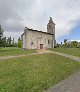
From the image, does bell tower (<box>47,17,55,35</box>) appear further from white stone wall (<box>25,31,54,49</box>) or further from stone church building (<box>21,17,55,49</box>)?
white stone wall (<box>25,31,54,49</box>)

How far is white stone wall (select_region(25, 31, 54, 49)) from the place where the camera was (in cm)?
4417

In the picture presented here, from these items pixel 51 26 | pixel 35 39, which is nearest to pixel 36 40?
pixel 35 39

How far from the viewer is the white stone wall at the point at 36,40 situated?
44.2 m

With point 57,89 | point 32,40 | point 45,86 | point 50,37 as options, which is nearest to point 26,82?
point 45,86

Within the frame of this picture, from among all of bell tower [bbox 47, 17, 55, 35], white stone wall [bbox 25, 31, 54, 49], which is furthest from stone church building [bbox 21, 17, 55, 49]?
bell tower [bbox 47, 17, 55, 35]

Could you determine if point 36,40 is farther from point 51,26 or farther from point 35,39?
point 51,26

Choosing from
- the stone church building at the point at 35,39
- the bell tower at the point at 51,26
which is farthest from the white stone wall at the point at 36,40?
the bell tower at the point at 51,26

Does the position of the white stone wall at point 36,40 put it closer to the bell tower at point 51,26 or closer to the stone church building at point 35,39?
the stone church building at point 35,39

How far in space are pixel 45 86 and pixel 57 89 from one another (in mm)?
874

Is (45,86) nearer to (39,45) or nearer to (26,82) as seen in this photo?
(26,82)

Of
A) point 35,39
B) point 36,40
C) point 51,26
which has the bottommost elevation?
point 36,40

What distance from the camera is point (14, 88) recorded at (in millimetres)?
8062

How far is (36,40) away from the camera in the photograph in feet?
151

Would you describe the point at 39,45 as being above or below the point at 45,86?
above
